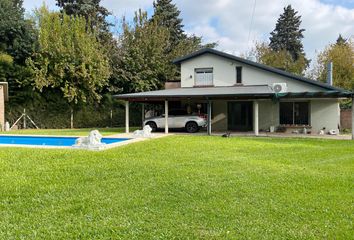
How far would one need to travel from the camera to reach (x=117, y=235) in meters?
3.87

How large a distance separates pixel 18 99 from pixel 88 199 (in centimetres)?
2132

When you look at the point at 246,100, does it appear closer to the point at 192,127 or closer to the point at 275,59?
the point at 192,127

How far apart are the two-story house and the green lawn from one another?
10.2 metres

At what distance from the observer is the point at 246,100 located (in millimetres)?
18438

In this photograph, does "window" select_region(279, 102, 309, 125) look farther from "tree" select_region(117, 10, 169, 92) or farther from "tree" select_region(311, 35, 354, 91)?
"tree" select_region(311, 35, 354, 91)

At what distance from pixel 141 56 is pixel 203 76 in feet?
25.1

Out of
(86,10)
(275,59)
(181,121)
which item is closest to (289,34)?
(275,59)

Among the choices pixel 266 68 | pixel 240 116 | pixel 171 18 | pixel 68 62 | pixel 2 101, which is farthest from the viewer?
pixel 171 18

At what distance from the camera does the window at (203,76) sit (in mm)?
21922

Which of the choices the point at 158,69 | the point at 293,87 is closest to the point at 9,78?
the point at 158,69

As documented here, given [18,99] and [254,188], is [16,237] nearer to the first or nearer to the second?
[254,188]

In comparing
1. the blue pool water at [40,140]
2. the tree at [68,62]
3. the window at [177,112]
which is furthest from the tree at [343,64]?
the blue pool water at [40,140]

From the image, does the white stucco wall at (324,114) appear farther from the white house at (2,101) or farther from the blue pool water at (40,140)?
the white house at (2,101)

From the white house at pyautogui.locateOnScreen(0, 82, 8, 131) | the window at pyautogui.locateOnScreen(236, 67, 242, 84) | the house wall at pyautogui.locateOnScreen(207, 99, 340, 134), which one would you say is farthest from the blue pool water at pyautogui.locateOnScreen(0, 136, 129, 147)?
the window at pyautogui.locateOnScreen(236, 67, 242, 84)
